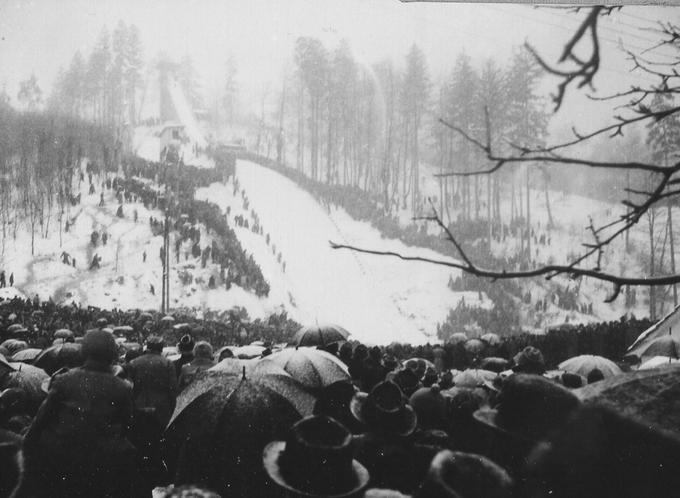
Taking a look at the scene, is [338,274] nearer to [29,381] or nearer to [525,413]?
[29,381]

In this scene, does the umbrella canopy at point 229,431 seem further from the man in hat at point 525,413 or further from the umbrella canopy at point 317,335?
the umbrella canopy at point 317,335

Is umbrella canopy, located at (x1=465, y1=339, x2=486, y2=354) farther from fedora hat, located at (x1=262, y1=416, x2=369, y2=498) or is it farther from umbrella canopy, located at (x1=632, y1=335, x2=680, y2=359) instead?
fedora hat, located at (x1=262, y1=416, x2=369, y2=498)

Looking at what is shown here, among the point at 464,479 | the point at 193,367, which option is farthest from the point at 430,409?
the point at 193,367

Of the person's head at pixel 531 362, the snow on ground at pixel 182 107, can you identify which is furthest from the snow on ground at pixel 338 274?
the snow on ground at pixel 182 107

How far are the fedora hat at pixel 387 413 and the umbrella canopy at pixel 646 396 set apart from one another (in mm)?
915

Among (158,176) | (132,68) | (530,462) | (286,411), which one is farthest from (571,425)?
(132,68)

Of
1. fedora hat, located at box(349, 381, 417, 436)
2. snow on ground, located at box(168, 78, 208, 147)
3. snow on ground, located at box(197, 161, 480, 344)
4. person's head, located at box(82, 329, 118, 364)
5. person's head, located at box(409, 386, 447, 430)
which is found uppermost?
snow on ground, located at box(168, 78, 208, 147)

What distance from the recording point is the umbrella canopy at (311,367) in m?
4.08

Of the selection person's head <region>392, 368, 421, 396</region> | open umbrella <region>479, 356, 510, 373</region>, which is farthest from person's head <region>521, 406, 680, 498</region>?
open umbrella <region>479, 356, 510, 373</region>

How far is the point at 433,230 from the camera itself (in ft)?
119

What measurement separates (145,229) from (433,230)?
2218 cm

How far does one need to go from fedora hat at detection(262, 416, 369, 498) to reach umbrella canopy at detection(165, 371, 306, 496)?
1.71ft

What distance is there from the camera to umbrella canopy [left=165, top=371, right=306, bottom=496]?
2.44 metres

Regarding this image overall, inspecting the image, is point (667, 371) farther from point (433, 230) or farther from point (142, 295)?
point (433, 230)
